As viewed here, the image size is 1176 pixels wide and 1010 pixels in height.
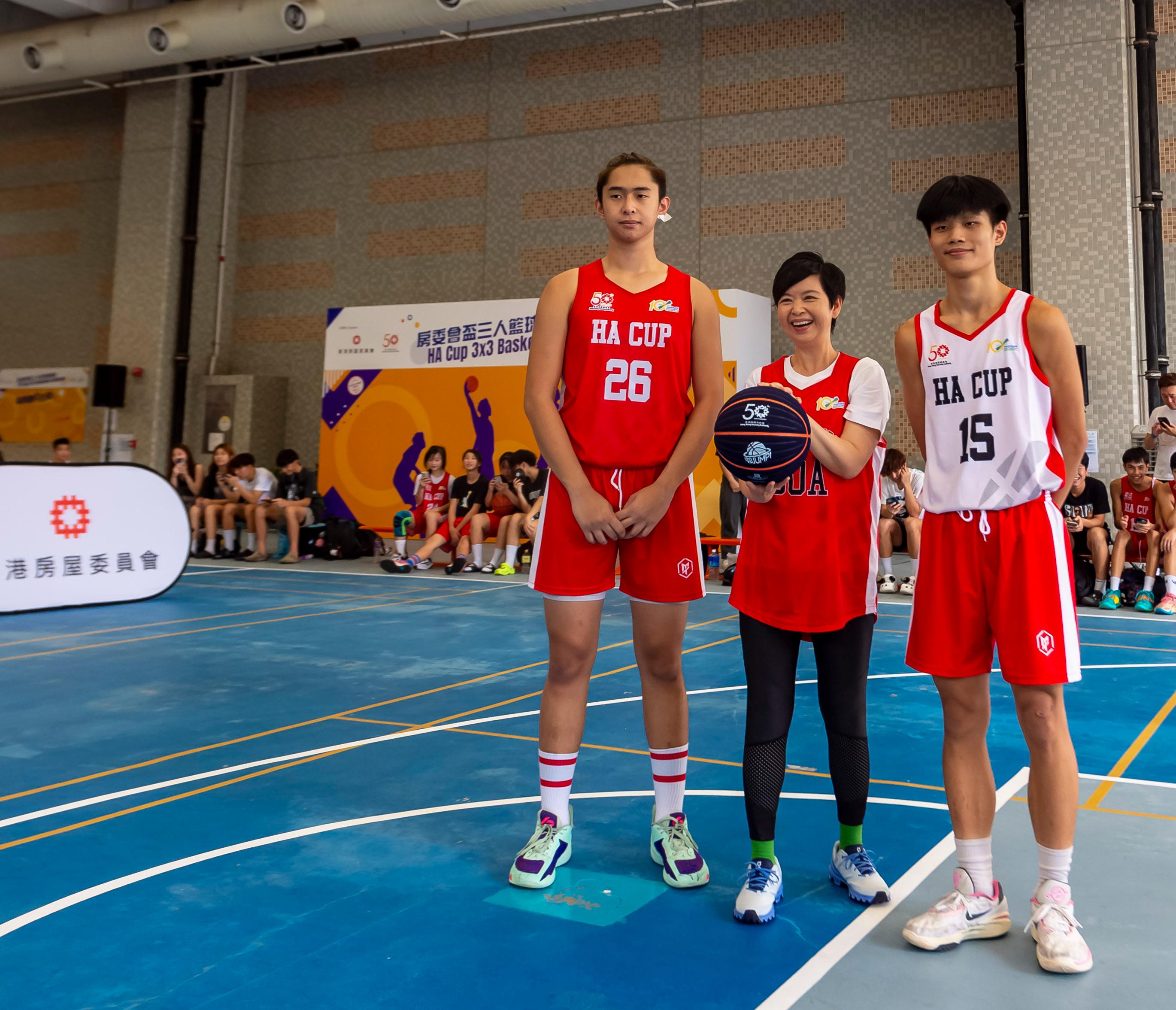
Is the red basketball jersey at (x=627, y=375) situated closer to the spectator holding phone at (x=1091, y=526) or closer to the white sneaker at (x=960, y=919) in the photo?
the white sneaker at (x=960, y=919)

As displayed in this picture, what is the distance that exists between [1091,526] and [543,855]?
298 inches

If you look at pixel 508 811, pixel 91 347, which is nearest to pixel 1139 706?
pixel 508 811

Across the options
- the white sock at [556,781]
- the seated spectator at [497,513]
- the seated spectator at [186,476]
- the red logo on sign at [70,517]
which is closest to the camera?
the white sock at [556,781]

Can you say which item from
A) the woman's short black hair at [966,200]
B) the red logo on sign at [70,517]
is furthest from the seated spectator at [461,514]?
the woman's short black hair at [966,200]

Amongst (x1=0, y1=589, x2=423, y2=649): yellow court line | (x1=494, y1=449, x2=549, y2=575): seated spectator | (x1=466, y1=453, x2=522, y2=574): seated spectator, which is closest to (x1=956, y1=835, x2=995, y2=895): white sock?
(x1=0, y1=589, x2=423, y2=649): yellow court line

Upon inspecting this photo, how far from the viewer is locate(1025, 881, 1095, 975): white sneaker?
2.15 metres

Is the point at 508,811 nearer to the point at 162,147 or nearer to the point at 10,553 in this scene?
the point at 10,553

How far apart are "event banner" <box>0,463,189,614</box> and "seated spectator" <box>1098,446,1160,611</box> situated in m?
7.54

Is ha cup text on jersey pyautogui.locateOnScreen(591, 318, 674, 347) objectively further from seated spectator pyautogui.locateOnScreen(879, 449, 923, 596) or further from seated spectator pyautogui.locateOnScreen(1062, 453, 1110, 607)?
seated spectator pyautogui.locateOnScreen(1062, 453, 1110, 607)

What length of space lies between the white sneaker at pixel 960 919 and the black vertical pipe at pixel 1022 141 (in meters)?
9.97

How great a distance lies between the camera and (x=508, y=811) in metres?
3.18

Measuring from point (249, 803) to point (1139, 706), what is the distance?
12.6 feet

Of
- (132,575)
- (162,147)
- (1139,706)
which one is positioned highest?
(162,147)

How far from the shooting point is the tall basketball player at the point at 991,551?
2.27 metres
